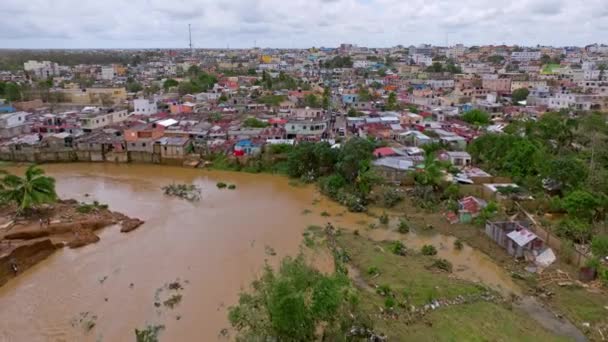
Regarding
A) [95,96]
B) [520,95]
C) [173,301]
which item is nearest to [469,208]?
[173,301]

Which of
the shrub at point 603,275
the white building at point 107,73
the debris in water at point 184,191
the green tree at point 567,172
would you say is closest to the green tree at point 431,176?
the green tree at point 567,172

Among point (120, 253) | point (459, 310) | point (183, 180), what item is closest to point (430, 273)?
point (459, 310)

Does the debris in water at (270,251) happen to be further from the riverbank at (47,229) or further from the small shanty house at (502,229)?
the small shanty house at (502,229)

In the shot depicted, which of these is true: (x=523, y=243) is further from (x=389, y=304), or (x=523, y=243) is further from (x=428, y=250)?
(x=389, y=304)

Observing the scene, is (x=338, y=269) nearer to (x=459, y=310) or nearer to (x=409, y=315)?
(x=409, y=315)

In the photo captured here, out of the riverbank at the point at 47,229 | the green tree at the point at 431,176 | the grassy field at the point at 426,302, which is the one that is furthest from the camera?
the green tree at the point at 431,176

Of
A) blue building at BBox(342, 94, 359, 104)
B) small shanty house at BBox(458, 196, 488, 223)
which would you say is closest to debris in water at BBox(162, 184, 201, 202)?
small shanty house at BBox(458, 196, 488, 223)
